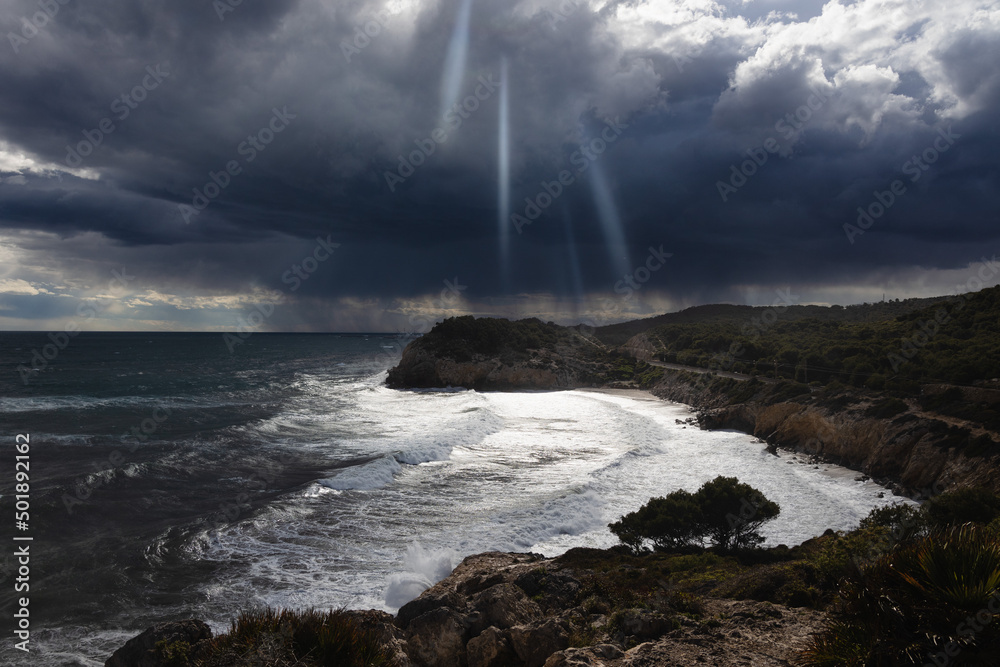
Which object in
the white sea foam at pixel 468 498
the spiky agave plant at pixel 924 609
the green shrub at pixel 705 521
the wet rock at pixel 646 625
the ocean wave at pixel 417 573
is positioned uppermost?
the spiky agave plant at pixel 924 609

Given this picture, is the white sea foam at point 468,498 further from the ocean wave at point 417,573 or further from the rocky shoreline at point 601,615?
the rocky shoreline at point 601,615

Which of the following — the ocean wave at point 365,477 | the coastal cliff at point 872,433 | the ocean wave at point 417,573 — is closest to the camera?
the ocean wave at point 417,573

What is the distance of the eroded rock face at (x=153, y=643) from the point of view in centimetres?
702

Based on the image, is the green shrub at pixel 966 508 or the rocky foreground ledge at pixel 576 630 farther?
the green shrub at pixel 966 508

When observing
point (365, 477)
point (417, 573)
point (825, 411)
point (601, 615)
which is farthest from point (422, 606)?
point (825, 411)

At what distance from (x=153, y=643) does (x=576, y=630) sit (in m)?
6.47

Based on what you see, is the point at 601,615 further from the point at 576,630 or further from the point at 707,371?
the point at 707,371

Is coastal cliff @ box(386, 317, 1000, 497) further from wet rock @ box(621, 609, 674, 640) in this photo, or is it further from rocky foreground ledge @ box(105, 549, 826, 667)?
wet rock @ box(621, 609, 674, 640)

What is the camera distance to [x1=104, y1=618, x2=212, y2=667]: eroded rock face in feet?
23.0

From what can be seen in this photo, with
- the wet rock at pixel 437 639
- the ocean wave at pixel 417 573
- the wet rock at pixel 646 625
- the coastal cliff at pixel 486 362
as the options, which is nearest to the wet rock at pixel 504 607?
the wet rock at pixel 437 639

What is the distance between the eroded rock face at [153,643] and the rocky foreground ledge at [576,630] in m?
0.01

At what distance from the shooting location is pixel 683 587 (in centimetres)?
1089

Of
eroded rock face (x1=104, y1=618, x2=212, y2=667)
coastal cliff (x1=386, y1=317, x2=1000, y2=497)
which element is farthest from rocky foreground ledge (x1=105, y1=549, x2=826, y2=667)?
coastal cliff (x1=386, y1=317, x2=1000, y2=497)

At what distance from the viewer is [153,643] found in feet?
23.5
